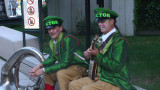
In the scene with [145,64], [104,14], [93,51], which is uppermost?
[104,14]

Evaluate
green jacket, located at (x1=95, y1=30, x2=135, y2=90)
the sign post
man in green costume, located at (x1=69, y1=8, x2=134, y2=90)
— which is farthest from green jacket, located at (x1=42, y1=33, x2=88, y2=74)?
the sign post

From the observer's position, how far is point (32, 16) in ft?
22.2

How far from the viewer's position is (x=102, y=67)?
316 centimetres

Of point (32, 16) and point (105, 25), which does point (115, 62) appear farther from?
Result: point (32, 16)

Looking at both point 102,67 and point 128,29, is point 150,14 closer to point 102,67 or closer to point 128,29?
point 128,29

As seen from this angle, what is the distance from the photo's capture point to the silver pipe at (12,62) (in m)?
3.40

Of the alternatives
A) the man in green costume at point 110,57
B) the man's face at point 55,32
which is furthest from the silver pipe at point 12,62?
the man in green costume at point 110,57

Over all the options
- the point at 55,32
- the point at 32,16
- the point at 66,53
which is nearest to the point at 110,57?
the point at 66,53

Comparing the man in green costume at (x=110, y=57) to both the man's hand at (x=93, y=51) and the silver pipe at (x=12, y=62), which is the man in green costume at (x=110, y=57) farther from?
the silver pipe at (x=12, y=62)

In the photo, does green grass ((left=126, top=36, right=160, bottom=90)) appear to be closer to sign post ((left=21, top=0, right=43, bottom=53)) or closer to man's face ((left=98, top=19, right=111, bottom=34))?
man's face ((left=98, top=19, right=111, bottom=34))

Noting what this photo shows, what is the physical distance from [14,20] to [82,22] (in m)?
8.33

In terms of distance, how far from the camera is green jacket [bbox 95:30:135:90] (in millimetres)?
3017

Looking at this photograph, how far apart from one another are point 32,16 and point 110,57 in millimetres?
3950

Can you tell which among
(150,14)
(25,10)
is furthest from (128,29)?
(25,10)
